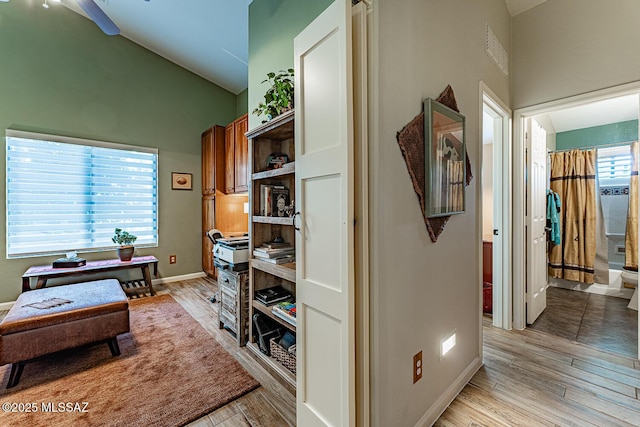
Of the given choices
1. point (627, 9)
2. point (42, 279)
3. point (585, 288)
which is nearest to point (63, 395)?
point (42, 279)

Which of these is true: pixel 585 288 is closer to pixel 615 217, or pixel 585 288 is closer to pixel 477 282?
pixel 615 217

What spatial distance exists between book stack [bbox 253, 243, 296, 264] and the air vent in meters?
2.21

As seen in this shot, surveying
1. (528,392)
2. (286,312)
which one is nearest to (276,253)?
(286,312)

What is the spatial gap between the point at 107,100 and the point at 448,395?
515 cm

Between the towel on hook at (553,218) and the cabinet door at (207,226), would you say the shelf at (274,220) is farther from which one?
the towel on hook at (553,218)

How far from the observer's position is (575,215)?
374 centimetres

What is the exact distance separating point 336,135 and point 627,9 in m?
2.69

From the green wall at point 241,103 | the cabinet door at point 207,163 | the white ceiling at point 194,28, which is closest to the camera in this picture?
the white ceiling at point 194,28

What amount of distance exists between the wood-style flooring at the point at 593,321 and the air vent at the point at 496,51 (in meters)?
2.52

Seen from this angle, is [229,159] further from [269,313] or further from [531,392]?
[531,392]

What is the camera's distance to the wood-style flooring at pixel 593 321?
2.32 meters

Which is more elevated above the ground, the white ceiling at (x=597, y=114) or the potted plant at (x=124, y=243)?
the white ceiling at (x=597, y=114)

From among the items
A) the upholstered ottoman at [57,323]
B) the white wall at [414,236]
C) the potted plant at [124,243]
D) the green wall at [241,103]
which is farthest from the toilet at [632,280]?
the potted plant at [124,243]

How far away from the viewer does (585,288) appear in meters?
3.67
